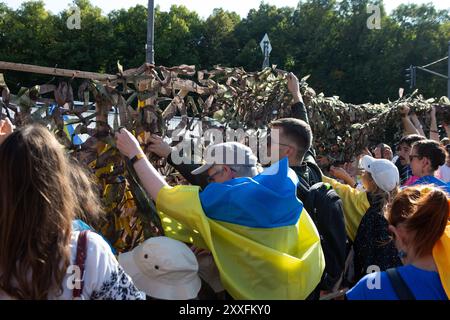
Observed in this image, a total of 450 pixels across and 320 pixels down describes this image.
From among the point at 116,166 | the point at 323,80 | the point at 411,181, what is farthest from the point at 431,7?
the point at 116,166

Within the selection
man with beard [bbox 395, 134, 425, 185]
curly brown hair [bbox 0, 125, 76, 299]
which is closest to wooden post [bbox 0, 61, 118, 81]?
curly brown hair [bbox 0, 125, 76, 299]

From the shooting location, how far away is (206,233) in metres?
2.04

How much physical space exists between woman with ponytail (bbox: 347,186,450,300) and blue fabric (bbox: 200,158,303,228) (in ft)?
1.34

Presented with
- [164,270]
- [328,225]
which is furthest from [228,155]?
[328,225]

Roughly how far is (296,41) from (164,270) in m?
30.2

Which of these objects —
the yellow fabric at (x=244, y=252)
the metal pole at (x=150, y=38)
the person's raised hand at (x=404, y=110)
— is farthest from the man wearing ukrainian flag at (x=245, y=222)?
the metal pole at (x=150, y=38)

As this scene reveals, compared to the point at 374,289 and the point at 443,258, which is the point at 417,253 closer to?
the point at 443,258

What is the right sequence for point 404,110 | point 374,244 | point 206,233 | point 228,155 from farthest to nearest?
1. point 404,110
2. point 374,244
3. point 228,155
4. point 206,233

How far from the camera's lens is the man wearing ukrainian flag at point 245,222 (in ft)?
6.73

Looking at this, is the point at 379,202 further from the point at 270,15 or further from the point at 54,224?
the point at 270,15

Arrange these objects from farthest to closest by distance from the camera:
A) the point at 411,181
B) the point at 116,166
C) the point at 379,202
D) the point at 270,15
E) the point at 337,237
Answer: the point at 270,15, the point at 411,181, the point at 379,202, the point at 337,237, the point at 116,166

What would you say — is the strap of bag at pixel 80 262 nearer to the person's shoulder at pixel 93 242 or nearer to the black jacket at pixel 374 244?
the person's shoulder at pixel 93 242
